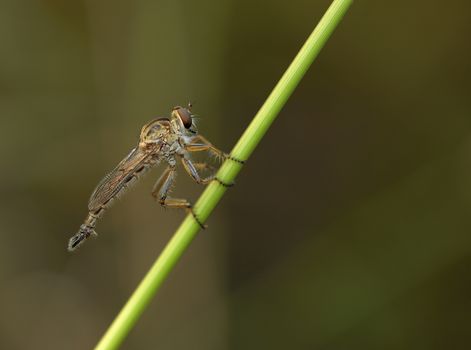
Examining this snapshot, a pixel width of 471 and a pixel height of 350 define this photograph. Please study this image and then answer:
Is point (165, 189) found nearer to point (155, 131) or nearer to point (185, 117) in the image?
point (155, 131)

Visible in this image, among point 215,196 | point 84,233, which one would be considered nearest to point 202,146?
point 84,233

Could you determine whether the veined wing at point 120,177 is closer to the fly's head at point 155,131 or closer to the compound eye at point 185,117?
the fly's head at point 155,131

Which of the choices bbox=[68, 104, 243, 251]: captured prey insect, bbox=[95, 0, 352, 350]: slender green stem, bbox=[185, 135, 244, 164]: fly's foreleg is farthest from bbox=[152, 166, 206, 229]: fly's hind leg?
bbox=[95, 0, 352, 350]: slender green stem

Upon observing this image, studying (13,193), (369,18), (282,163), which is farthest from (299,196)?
(13,193)

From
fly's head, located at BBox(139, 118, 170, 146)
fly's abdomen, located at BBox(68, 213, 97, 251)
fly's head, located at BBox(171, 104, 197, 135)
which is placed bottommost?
fly's abdomen, located at BBox(68, 213, 97, 251)

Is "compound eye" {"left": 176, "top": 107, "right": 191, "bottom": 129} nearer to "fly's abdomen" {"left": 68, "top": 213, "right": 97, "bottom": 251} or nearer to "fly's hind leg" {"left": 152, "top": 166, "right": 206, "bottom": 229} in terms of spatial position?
"fly's hind leg" {"left": 152, "top": 166, "right": 206, "bottom": 229}

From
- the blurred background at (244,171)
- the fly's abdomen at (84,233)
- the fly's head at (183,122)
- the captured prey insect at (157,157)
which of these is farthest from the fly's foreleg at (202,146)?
the blurred background at (244,171)

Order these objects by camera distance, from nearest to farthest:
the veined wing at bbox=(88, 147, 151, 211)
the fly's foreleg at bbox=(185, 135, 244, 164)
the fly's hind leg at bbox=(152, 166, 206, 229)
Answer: the fly's foreleg at bbox=(185, 135, 244, 164) → the fly's hind leg at bbox=(152, 166, 206, 229) → the veined wing at bbox=(88, 147, 151, 211)
